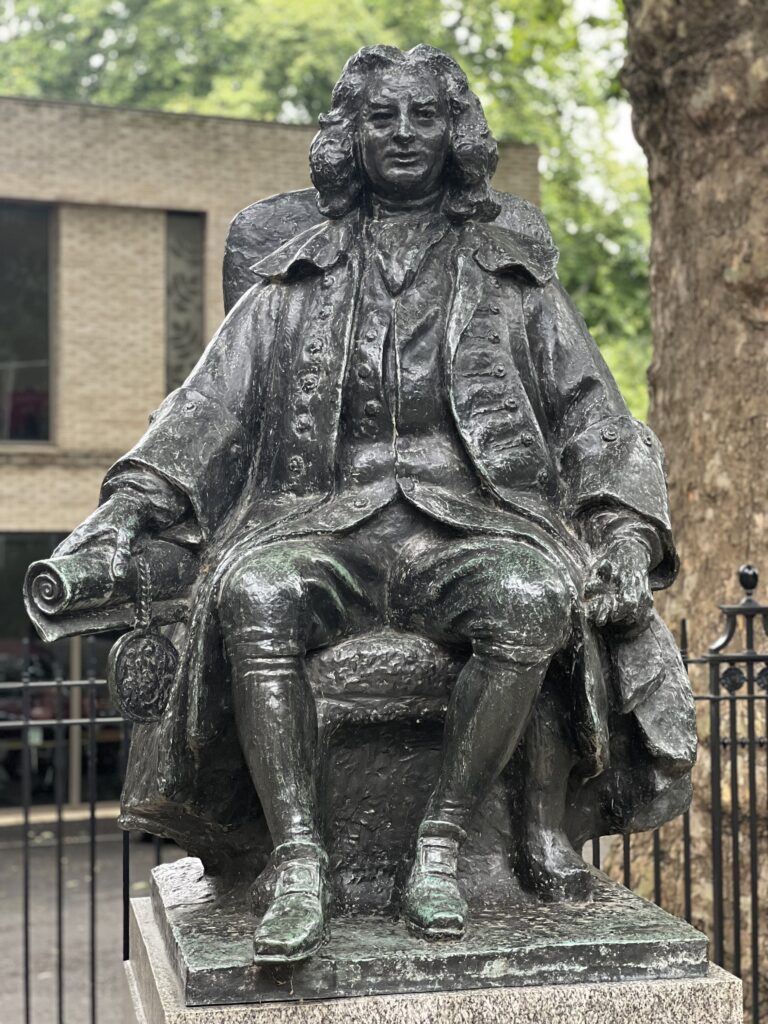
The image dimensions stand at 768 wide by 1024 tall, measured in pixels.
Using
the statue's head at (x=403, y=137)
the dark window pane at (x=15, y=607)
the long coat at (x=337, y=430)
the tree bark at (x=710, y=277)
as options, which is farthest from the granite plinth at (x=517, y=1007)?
the dark window pane at (x=15, y=607)

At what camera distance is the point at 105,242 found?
1582 centimetres

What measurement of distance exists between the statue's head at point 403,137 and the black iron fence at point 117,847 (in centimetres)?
215

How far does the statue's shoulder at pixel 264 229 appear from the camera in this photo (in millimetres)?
4816

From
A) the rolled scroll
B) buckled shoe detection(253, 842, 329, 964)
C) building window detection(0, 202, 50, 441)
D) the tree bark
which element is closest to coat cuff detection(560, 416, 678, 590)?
the rolled scroll

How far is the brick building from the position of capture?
610 inches

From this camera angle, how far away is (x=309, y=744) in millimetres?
3766

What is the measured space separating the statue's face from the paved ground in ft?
12.3

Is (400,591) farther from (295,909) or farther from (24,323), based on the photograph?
(24,323)

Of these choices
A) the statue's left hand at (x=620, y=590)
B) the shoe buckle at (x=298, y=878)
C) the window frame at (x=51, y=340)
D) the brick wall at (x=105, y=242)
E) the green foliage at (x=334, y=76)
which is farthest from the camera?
the green foliage at (x=334, y=76)

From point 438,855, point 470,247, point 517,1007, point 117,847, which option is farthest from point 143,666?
point 117,847

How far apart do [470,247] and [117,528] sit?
130cm

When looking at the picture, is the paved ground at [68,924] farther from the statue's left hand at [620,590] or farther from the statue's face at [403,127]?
the statue's face at [403,127]

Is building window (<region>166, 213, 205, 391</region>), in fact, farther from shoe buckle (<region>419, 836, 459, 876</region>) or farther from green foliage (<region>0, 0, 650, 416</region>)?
shoe buckle (<region>419, 836, 459, 876</region>)

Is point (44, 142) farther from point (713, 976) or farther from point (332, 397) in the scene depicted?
point (713, 976)
